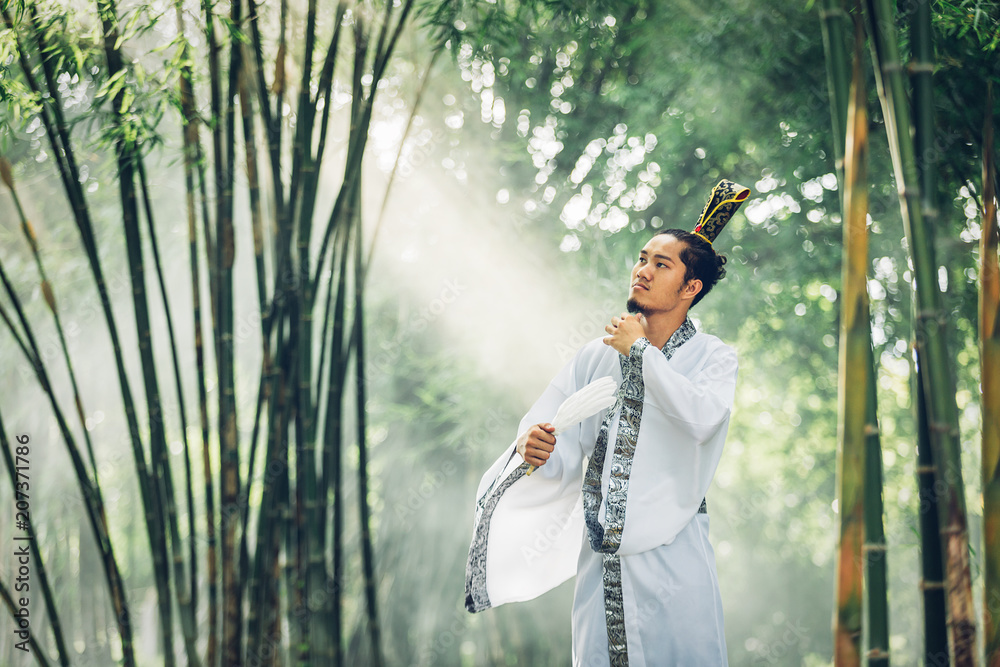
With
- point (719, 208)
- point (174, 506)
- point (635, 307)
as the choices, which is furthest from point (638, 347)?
point (174, 506)

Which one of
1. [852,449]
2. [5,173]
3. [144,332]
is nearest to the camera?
[852,449]

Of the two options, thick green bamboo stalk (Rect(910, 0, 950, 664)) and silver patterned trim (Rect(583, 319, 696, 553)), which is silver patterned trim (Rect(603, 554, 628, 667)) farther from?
thick green bamboo stalk (Rect(910, 0, 950, 664))

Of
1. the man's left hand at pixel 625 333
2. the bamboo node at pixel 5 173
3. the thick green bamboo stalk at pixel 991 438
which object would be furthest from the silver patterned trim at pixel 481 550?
the bamboo node at pixel 5 173

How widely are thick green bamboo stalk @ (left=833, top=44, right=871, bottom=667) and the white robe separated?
1.22ft

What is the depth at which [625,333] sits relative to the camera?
3.80 feet

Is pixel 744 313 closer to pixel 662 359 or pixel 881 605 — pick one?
pixel 662 359

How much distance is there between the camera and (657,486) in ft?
3.92

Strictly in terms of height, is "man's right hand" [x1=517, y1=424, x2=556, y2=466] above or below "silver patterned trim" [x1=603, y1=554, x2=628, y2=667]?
above

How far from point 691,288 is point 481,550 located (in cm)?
66

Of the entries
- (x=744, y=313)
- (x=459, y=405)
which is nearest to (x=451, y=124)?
(x=459, y=405)

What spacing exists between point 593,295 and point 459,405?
3.71ft

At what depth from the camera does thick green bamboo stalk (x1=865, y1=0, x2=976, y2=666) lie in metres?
0.77

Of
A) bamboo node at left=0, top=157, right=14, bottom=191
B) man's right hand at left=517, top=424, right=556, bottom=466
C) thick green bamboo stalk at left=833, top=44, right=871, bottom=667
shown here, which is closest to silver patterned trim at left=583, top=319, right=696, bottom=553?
man's right hand at left=517, top=424, right=556, bottom=466

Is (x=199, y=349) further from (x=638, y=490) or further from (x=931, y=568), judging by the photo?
(x=931, y=568)
